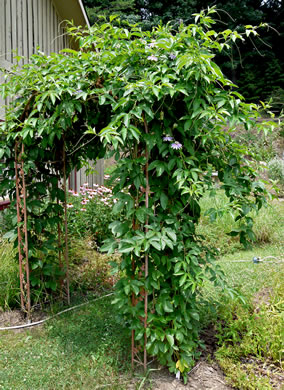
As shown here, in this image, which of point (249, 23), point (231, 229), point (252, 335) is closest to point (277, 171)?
point (231, 229)

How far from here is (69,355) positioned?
2.54m

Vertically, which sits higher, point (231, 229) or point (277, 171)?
point (277, 171)

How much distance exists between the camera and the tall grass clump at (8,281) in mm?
3170

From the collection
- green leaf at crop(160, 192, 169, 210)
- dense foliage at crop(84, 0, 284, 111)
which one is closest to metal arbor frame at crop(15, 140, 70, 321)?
green leaf at crop(160, 192, 169, 210)

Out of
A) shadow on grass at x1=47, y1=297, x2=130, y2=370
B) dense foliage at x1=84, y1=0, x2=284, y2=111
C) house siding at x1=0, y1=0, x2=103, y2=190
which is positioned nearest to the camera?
shadow on grass at x1=47, y1=297, x2=130, y2=370

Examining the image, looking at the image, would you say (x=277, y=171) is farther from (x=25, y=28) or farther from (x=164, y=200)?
(x=164, y=200)

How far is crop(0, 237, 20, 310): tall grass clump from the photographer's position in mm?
3170

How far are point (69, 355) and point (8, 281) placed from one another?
1024mm

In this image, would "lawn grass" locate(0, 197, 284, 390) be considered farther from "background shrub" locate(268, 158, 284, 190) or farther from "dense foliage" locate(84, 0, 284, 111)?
"dense foliage" locate(84, 0, 284, 111)

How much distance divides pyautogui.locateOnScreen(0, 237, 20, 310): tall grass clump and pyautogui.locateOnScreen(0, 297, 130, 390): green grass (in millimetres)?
376

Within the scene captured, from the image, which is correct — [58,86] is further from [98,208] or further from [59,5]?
[59,5]

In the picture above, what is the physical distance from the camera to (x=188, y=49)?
6.26 feet

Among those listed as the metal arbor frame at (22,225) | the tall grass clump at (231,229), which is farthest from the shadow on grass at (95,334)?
the tall grass clump at (231,229)

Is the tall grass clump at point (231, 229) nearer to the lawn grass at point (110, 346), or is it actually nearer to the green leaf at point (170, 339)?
the lawn grass at point (110, 346)
